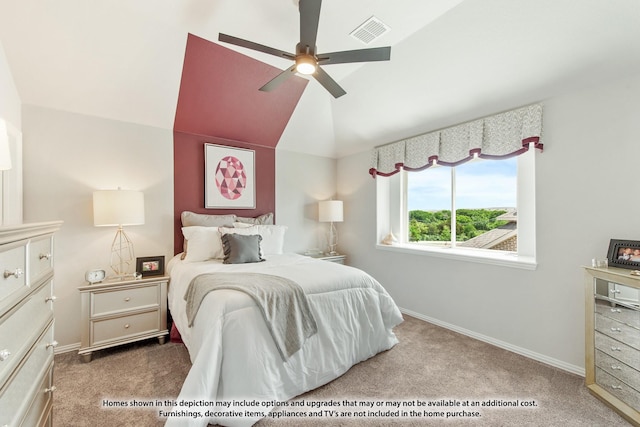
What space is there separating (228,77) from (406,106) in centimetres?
194

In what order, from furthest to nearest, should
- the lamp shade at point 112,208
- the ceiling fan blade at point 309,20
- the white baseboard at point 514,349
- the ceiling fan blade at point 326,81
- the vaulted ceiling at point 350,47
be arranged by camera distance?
the lamp shade at point 112,208
the white baseboard at point 514,349
the ceiling fan blade at point 326,81
the vaulted ceiling at point 350,47
the ceiling fan blade at point 309,20

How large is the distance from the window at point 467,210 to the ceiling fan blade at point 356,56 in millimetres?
1777

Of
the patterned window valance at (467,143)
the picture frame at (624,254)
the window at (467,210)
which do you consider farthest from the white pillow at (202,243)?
the picture frame at (624,254)

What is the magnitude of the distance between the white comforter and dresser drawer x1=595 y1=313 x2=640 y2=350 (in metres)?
1.38

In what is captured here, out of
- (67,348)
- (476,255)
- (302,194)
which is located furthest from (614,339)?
(67,348)

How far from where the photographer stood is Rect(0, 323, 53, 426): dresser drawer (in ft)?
2.70

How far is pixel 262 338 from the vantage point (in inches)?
67.3

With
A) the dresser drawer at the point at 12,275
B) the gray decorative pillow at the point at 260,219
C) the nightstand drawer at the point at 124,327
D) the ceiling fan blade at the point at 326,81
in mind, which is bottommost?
the nightstand drawer at the point at 124,327

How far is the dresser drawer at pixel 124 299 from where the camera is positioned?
2.39 m

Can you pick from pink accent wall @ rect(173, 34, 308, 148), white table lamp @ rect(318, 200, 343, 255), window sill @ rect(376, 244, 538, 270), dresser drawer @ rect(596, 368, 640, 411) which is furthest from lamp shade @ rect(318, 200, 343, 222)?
dresser drawer @ rect(596, 368, 640, 411)

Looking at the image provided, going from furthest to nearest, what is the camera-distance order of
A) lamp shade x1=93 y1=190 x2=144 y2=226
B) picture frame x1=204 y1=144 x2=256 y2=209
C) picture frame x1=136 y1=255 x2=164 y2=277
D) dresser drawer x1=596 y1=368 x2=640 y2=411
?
picture frame x1=204 y1=144 x2=256 y2=209 → picture frame x1=136 y1=255 x2=164 y2=277 → lamp shade x1=93 y1=190 x2=144 y2=226 → dresser drawer x1=596 y1=368 x2=640 y2=411

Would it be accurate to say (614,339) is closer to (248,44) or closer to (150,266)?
(248,44)

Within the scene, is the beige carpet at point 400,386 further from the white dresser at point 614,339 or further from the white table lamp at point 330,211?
the white table lamp at point 330,211

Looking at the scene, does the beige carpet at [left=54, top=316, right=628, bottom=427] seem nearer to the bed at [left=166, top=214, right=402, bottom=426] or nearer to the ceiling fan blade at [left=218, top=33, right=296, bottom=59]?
the bed at [left=166, top=214, right=402, bottom=426]
